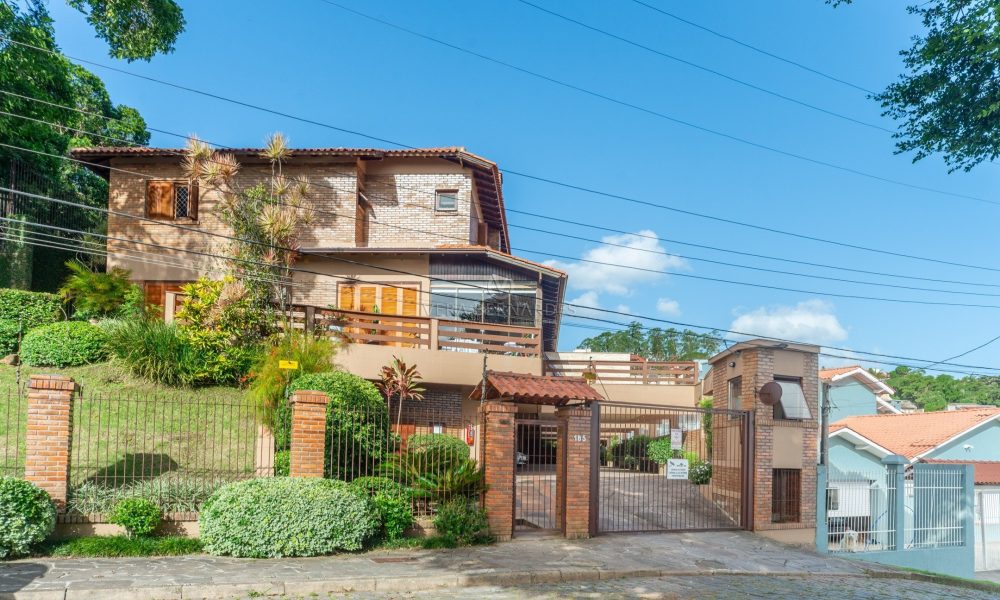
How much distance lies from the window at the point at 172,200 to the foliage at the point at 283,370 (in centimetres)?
→ 768

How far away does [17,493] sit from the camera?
32.1ft

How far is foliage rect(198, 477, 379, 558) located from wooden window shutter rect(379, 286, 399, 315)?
1164cm

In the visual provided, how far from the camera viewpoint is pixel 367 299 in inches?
893

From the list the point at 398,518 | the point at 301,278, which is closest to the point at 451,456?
the point at 398,518

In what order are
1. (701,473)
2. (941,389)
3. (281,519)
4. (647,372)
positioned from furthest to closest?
1. (941,389)
2. (647,372)
3. (701,473)
4. (281,519)

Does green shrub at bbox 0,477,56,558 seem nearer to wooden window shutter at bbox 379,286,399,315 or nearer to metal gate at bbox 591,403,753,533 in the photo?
metal gate at bbox 591,403,753,533

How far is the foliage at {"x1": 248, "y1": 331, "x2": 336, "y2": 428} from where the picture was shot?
15.4m

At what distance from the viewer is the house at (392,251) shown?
21.5m

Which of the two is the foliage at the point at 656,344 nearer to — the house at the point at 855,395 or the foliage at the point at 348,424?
the house at the point at 855,395

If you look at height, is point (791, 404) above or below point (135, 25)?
below

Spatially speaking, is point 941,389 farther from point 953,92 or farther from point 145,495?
point 145,495

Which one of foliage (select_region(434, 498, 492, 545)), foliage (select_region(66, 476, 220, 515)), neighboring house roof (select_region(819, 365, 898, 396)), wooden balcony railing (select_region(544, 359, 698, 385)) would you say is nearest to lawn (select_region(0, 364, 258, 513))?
foliage (select_region(66, 476, 220, 515))

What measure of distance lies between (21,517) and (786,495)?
1403cm

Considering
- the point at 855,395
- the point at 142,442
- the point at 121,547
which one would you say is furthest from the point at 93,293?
the point at 855,395
